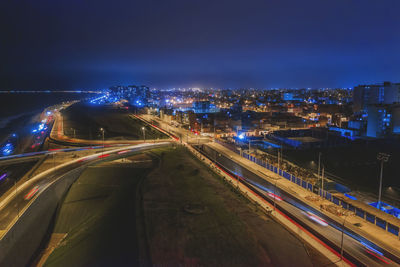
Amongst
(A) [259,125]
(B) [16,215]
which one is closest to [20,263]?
(B) [16,215]

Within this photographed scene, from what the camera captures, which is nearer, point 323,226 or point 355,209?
point 323,226

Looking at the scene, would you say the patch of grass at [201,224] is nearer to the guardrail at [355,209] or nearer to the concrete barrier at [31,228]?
the guardrail at [355,209]

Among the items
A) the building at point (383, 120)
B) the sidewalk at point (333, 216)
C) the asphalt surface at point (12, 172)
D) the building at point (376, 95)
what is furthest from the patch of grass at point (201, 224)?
the building at point (376, 95)

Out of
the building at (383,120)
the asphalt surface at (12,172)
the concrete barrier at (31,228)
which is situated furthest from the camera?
the building at (383,120)

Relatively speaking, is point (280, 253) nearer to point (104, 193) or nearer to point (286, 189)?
point (286, 189)

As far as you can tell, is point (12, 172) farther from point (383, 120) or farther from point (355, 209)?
point (383, 120)

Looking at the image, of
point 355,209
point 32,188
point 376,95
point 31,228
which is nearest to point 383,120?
point 376,95

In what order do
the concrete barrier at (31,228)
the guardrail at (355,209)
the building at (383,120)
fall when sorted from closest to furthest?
the guardrail at (355,209)
the concrete barrier at (31,228)
the building at (383,120)
